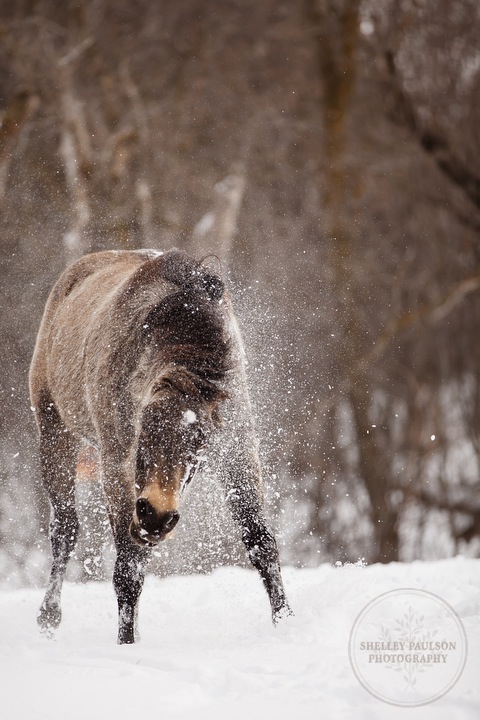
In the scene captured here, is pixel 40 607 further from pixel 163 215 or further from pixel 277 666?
pixel 163 215

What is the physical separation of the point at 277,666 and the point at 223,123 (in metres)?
8.65

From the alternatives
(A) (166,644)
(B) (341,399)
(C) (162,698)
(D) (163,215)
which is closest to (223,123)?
(D) (163,215)

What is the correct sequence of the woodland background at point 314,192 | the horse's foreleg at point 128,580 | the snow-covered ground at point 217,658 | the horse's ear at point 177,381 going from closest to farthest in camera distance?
the snow-covered ground at point 217,658 → the horse's ear at point 177,381 → the horse's foreleg at point 128,580 → the woodland background at point 314,192

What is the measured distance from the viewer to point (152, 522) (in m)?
3.06

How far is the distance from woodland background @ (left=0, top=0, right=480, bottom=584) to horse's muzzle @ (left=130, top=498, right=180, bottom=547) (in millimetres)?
5284

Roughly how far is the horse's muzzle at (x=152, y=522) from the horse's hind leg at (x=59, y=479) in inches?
83.5

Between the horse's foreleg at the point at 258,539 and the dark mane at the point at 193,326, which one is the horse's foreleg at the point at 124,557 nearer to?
the horse's foreleg at the point at 258,539

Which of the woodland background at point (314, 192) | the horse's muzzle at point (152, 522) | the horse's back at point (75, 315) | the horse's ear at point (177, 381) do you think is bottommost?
the woodland background at point (314, 192)

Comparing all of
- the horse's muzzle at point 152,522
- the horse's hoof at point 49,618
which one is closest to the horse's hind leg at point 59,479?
the horse's hoof at point 49,618

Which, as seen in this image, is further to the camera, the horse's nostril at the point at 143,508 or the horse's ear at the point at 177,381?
the horse's ear at the point at 177,381

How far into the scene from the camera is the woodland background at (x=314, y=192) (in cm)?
934

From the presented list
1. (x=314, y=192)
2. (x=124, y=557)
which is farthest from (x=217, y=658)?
(x=314, y=192)

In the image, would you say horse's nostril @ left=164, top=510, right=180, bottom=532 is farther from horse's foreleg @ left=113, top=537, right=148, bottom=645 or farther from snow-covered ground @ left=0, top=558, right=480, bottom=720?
horse's foreleg @ left=113, top=537, right=148, bottom=645

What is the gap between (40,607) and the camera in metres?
4.74
